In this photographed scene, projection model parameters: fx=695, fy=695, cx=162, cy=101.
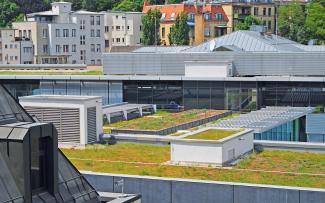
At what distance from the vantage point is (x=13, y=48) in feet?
350

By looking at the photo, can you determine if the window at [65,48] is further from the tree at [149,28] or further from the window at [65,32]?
the tree at [149,28]

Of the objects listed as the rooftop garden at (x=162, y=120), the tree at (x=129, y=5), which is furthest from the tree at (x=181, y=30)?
the rooftop garden at (x=162, y=120)

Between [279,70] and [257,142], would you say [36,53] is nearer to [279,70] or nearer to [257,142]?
[279,70]

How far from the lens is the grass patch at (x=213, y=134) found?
108 feet

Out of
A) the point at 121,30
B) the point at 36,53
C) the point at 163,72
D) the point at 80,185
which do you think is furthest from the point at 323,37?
the point at 80,185

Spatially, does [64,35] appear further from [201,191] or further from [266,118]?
[201,191]

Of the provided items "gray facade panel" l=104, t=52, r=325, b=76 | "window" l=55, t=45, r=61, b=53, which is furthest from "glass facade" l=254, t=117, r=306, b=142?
"window" l=55, t=45, r=61, b=53

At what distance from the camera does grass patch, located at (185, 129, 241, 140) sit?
32812 millimetres

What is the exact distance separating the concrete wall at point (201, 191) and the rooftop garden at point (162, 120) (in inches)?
487

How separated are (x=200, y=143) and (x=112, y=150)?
258 inches

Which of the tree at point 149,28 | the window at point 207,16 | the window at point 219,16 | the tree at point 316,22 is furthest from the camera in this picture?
the tree at point 316,22

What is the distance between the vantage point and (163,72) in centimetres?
5844

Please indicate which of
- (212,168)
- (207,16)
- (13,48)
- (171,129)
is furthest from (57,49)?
(212,168)

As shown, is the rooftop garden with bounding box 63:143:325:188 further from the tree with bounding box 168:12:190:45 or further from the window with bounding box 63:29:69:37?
the tree with bounding box 168:12:190:45
